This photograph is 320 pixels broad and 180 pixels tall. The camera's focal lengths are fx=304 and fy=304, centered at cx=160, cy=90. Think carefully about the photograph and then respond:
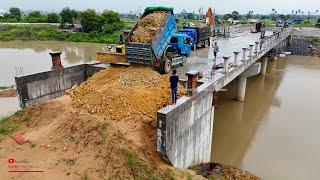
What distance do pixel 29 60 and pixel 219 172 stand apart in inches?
1120

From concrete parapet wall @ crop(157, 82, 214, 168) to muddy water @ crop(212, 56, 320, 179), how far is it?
2516mm

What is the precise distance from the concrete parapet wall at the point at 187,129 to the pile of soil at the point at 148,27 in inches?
124

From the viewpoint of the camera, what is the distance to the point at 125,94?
405 inches

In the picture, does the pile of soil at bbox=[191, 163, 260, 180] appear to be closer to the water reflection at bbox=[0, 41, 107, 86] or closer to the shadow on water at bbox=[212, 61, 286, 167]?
the shadow on water at bbox=[212, 61, 286, 167]

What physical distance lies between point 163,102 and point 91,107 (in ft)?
8.08

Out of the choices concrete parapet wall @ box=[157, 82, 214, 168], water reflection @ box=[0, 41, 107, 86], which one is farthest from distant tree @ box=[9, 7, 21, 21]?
concrete parapet wall @ box=[157, 82, 214, 168]

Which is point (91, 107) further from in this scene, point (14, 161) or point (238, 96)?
point (238, 96)

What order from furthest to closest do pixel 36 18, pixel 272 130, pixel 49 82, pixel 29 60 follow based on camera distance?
pixel 36 18, pixel 29 60, pixel 272 130, pixel 49 82

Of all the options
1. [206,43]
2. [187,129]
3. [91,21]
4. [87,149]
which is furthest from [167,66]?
[91,21]

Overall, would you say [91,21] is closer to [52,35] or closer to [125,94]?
[52,35]

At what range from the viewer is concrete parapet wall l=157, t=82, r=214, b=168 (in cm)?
848

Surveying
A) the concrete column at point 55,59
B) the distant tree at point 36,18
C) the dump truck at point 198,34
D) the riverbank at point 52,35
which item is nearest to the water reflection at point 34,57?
the riverbank at point 52,35

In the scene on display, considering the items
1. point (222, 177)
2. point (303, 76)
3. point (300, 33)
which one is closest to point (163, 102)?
point (222, 177)

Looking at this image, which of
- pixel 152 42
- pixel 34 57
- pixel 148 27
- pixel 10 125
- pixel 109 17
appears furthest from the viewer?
pixel 109 17
